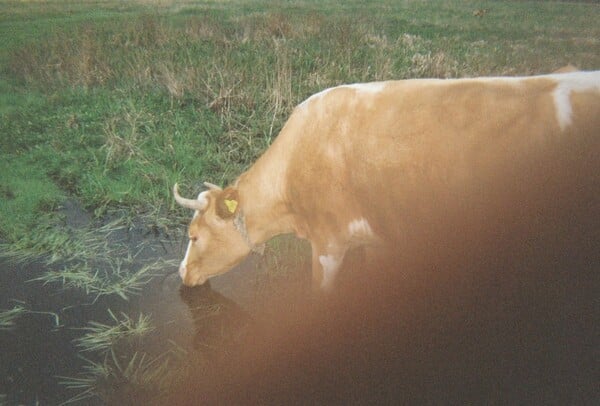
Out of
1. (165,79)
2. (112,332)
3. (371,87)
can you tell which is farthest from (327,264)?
(165,79)

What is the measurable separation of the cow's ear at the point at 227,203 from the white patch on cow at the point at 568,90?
2.11m

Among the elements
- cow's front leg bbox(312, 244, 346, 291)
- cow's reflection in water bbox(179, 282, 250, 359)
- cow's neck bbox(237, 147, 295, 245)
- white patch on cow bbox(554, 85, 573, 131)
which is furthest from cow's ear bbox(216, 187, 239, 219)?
white patch on cow bbox(554, 85, 573, 131)

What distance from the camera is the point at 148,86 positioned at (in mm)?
8547

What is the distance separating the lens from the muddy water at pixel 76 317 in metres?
3.11

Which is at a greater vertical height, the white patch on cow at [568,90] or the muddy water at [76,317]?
the white patch on cow at [568,90]

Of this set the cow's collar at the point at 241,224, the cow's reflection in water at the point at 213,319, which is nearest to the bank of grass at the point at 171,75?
the cow's reflection in water at the point at 213,319

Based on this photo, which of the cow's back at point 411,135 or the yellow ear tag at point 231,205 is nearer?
the cow's back at point 411,135

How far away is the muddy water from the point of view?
122 inches

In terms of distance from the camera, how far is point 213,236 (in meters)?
3.58

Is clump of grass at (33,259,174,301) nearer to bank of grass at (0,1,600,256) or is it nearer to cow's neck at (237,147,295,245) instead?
bank of grass at (0,1,600,256)

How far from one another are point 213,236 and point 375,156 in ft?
4.66

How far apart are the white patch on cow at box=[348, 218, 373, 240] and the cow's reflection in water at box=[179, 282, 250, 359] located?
3.67 feet

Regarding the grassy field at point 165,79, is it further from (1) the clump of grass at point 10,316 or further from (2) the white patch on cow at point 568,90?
(2) the white patch on cow at point 568,90

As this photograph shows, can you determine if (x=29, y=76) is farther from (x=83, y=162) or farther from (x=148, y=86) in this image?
(x=83, y=162)
